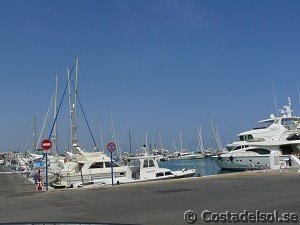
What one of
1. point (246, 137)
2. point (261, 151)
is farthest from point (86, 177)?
point (246, 137)

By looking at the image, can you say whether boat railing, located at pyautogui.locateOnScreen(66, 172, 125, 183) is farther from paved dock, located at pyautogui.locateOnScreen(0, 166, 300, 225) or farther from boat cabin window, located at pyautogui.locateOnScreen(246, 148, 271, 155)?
boat cabin window, located at pyautogui.locateOnScreen(246, 148, 271, 155)

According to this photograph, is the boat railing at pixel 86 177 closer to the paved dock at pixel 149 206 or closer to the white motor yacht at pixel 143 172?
the white motor yacht at pixel 143 172

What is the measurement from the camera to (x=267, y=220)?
10203mm

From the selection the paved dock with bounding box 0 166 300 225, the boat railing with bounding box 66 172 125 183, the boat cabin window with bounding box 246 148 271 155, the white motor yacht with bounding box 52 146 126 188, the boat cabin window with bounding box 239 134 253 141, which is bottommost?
the paved dock with bounding box 0 166 300 225

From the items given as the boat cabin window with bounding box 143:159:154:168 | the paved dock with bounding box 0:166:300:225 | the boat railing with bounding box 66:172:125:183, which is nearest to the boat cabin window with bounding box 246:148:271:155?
the boat cabin window with bounding box 143:159:154:168

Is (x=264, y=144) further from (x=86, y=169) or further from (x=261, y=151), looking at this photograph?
(x=86, y=169)

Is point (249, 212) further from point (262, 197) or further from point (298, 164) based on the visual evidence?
point (298, 164)

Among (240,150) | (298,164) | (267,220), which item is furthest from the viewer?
(240,150)

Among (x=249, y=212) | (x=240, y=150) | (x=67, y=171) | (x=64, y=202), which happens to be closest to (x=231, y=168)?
(x=240, y=150)

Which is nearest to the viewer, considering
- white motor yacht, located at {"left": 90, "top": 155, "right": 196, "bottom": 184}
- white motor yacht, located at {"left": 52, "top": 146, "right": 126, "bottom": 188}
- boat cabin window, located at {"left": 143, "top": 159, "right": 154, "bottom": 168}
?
white motor yacht, located at {"left": 90, "top": 155, "right": 196, "bottom": 184}

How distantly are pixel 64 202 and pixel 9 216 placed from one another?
371 cm

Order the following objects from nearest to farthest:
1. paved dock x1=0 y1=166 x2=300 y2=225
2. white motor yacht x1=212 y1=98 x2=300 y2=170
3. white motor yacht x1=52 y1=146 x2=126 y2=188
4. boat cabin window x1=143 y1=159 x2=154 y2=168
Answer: paved dock x1=0 y1=166 x2=300 y2=225 < boat cabin window x1=143 y1=159 x2=154 y2=168 < white motor yacht x1=52 y1=146 x2=126 y2=188 < white motor yacht x1=212 y1=98 x2=300 y2=170

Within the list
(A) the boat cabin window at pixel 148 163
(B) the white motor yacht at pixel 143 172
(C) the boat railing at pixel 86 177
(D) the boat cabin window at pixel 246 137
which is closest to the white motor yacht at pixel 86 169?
(C) the boat railing at pixel 86 177

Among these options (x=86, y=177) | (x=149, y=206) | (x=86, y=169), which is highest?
(x=86, y=169)
